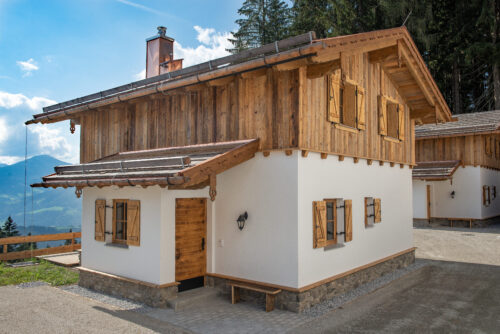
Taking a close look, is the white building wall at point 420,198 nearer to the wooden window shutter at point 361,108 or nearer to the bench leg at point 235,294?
the wooden window shutter at point 361,108

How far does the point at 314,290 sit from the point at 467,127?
1644cm

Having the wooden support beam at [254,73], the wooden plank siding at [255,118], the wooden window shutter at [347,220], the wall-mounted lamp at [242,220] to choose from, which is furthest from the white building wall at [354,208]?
the wooden support beam at [254,73]

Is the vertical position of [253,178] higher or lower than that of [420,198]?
higher

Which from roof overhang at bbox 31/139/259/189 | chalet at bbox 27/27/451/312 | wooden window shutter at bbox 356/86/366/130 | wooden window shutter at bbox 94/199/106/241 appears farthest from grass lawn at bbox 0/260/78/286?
wooden window shutter at bbox 356/86/366/130

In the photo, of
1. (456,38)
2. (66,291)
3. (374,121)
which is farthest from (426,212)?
(66,291)

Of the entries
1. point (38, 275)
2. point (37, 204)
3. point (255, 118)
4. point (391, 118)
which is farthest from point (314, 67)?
point (37, 204)

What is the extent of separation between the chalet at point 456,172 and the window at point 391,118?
8.75 meters

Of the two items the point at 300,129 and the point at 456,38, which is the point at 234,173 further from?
the point at 456,38

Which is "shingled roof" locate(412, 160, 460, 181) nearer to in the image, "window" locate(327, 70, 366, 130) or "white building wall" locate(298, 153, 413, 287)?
"white building wall" locate(298, 153, 413, 287)

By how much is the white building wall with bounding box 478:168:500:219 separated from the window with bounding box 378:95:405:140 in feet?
36.5

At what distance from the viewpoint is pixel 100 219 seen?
30.7ft

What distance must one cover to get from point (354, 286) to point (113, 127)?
8.30m

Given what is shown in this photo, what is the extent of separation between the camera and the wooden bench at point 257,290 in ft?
24.8

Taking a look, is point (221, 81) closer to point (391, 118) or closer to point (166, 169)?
point (166, 169)
